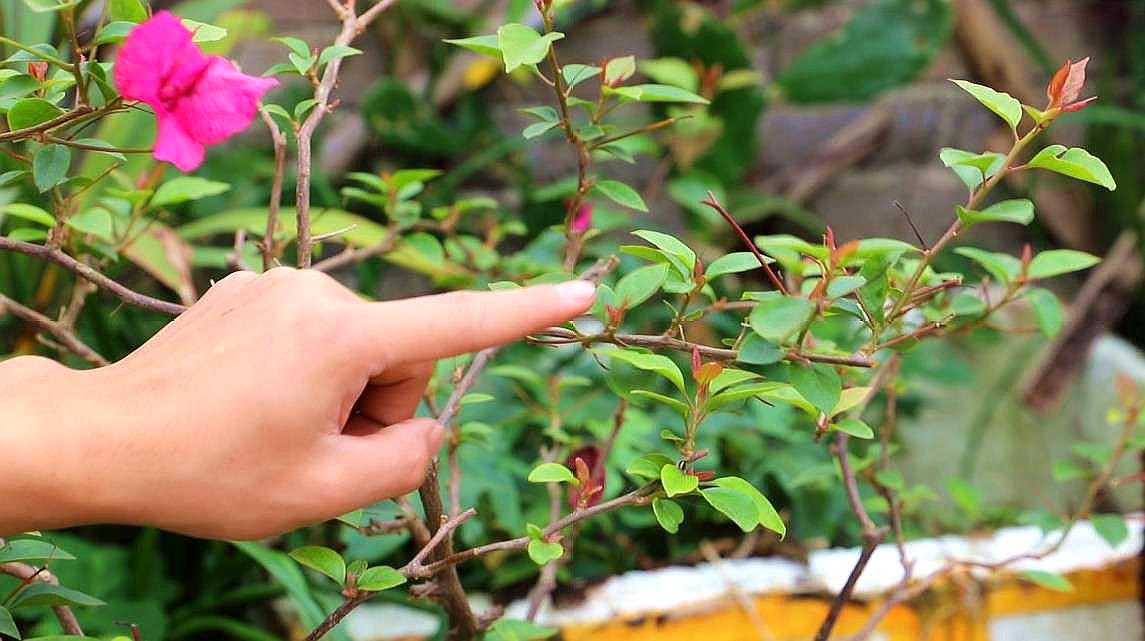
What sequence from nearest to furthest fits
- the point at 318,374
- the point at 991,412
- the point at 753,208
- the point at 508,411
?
the point at 318,374 < the point at 508,411 < the point at 991,412 < the point at 753,208

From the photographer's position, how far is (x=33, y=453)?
0.41 meters

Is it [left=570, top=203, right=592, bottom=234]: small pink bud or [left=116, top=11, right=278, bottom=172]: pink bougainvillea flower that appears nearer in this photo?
[left=116, top=11, right=278, bottom=172]: pink bougainvillea flower

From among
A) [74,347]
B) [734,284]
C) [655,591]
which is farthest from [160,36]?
[734,284]

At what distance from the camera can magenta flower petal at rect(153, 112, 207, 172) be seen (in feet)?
1.58

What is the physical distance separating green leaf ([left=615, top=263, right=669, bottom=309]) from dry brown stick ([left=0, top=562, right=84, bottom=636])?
0.33 meters

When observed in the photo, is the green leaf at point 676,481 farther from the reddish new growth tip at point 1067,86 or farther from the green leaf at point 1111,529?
the green leaf at point 1111,529

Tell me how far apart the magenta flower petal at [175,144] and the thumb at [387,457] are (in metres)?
0.15

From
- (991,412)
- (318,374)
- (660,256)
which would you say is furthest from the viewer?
(991,412)

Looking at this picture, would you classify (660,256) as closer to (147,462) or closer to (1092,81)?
(147,462)

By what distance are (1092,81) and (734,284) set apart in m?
0.73

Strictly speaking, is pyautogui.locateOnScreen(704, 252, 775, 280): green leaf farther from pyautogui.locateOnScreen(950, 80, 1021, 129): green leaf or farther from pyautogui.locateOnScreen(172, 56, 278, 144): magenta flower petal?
pyautogui.locateOnScreen(172, 56, 278, 144): magenta flower petal

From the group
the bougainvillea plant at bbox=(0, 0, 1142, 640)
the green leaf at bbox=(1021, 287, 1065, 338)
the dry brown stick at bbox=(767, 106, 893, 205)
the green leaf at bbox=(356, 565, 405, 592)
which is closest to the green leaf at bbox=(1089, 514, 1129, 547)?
the bougainvillea plant at bbox=(0, 0, 1142, 640)

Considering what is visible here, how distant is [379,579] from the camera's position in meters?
0.55

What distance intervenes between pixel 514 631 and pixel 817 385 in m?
0.25
